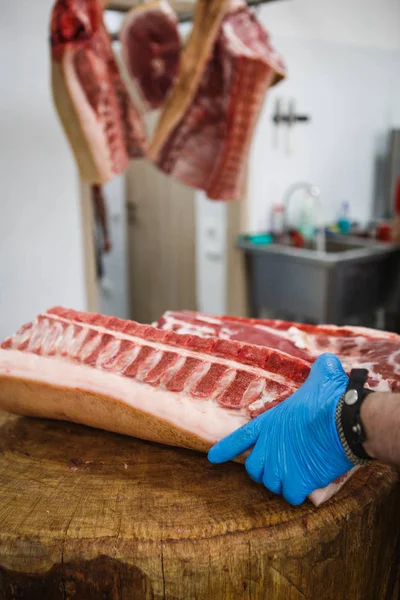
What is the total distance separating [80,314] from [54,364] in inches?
7.4

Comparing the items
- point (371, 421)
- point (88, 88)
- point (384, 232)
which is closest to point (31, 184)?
point (88, 88)

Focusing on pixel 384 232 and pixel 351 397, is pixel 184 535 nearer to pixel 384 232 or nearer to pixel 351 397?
pixel 351 397

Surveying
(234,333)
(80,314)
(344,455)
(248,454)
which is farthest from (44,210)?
(344,455)

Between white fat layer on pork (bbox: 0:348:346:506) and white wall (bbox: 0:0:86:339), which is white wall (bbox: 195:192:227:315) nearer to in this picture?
white wall (bbox: 0:0:86:339)

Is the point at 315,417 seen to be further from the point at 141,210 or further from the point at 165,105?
the point at 141,210

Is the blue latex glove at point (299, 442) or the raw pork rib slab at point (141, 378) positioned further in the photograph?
the raw pork rib slab at point (141, 378)

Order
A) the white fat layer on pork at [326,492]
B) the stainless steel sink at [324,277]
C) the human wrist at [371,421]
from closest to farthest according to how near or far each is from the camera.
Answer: the human wrist at [371,421] → the white fat layer on pork at [326,492] → the stainless steel sink at [324,277]

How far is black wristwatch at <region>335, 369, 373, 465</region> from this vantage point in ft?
3.38

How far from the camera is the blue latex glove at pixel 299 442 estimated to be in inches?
42.6

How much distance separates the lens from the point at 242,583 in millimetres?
1064

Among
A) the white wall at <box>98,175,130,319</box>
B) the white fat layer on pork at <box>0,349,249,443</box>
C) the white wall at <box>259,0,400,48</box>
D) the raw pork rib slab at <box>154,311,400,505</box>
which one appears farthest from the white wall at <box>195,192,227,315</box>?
the white fat layer on pork at <box>0,349,249,443</box>

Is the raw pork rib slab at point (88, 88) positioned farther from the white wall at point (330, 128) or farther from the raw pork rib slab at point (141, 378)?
the white wall at point (330, 128)

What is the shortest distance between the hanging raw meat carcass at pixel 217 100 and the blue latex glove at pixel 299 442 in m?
1.47

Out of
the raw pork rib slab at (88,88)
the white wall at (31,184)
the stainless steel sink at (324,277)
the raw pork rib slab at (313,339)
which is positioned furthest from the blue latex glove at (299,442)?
the stainless steel sink at (324,277)
